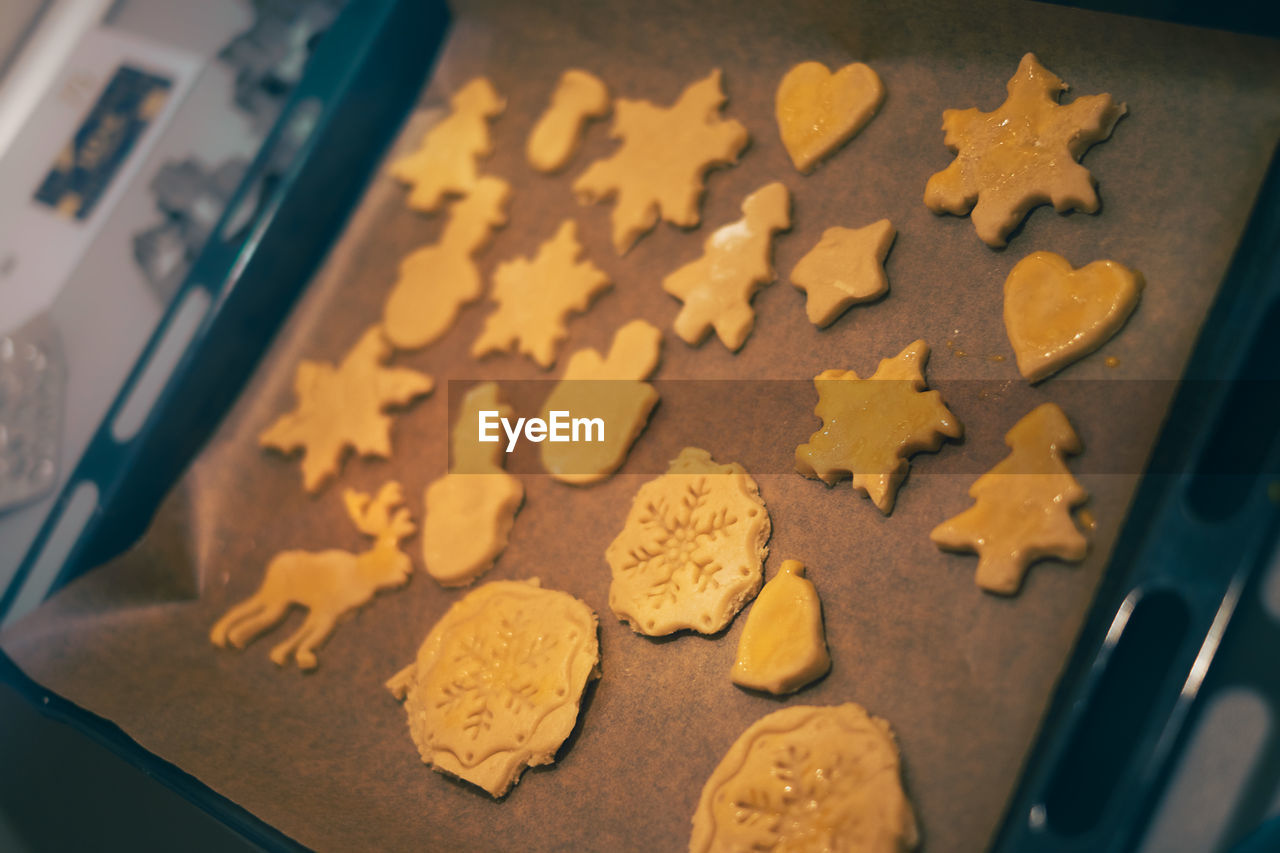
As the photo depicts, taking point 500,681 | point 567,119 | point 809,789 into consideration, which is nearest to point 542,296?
point 567,119

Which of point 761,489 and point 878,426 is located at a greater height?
point 878,426

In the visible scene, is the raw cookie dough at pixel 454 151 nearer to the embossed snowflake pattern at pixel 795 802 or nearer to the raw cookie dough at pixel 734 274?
the raw cookie dough at pixel 734 274

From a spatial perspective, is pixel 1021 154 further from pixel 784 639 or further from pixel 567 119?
pixel 567 119

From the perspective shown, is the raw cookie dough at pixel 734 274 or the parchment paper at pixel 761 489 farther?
the raw cookie dough at pixel 734 274

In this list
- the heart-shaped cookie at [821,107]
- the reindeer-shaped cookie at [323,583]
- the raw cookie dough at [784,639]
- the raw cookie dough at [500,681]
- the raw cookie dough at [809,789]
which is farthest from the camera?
the reindeer-shaped cookie at [323,583]

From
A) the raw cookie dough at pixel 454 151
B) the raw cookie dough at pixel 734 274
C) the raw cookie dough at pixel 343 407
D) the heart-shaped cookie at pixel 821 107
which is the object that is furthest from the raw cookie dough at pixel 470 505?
the heart-shaped cookie at pixel 821 107
